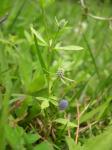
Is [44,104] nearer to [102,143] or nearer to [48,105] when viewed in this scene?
[48,105]

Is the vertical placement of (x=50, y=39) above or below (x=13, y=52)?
above

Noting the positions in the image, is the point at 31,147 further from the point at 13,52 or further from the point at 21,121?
the point at 13,52

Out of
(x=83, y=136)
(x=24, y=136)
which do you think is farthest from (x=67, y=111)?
(x=24, y=136)

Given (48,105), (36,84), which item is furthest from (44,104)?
(36,84)

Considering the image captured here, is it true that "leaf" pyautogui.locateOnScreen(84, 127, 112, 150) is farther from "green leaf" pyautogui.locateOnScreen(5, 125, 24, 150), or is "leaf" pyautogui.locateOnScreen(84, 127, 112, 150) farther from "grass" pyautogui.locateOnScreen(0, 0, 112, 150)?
"green leaf" pyautogui.locateOnScreen(5, 125, 24, 150)

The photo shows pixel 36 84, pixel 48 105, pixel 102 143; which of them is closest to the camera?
pixel 102 143

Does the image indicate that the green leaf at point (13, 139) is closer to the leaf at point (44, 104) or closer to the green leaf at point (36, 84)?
the leaf at point (44, 104)

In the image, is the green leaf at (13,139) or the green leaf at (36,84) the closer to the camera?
the green leaf at (13,139)

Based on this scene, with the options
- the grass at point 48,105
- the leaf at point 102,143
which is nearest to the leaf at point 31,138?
the grass at point 48,105

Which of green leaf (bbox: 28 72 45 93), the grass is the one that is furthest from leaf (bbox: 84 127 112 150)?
green leaf (bbox: 28 72 45 93)

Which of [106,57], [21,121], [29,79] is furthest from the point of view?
[106,57]

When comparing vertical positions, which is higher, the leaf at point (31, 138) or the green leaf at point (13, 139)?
the green leaf at point (13, 139)
